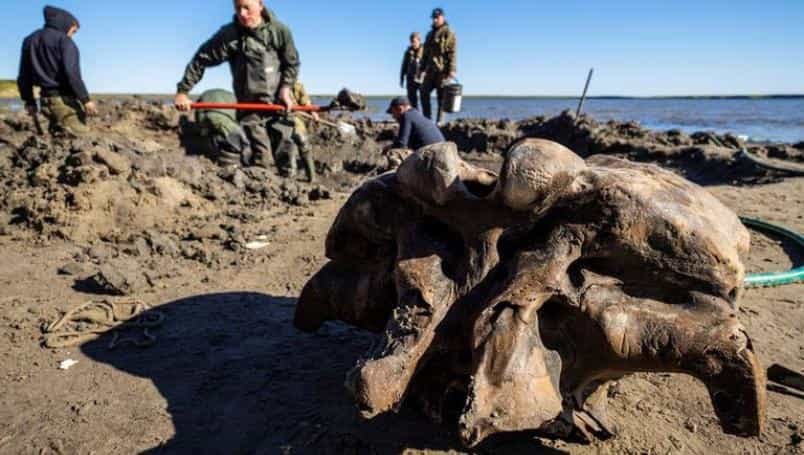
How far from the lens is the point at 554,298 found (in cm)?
191

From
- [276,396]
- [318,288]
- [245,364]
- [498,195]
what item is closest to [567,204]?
[498,195]

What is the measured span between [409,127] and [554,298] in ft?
17.9

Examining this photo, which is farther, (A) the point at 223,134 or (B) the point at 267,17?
(A) the point at 223,134

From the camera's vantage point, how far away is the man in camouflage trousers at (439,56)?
11773 millimetres

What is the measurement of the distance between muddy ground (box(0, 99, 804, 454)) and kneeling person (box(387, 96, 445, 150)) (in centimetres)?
113

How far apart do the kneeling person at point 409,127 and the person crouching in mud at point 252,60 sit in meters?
1.47

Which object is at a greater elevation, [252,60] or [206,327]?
[252,60]

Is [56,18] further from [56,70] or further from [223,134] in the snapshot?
[223,134]

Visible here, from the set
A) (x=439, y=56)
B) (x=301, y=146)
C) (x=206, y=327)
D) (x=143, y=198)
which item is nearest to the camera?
(x=206, y=327)

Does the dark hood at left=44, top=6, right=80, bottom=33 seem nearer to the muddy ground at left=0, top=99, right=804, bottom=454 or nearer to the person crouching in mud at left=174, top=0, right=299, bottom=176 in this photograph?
the muddy ground at left=0, top=99, right=804, bottom=454

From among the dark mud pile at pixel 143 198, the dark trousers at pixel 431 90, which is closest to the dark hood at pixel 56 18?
the dark mud pile at pixel 143 198

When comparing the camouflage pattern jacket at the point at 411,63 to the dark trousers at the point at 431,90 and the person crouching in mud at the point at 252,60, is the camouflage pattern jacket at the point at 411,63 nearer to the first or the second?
the dark trousers at the point at 431,90

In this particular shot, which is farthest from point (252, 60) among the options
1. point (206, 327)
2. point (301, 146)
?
point (206, 327)

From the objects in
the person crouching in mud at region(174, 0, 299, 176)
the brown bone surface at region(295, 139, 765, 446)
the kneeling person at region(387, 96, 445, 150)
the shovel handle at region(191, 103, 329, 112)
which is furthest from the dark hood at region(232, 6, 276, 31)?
the brown bone surface at region(295, 139, 765, 446)
